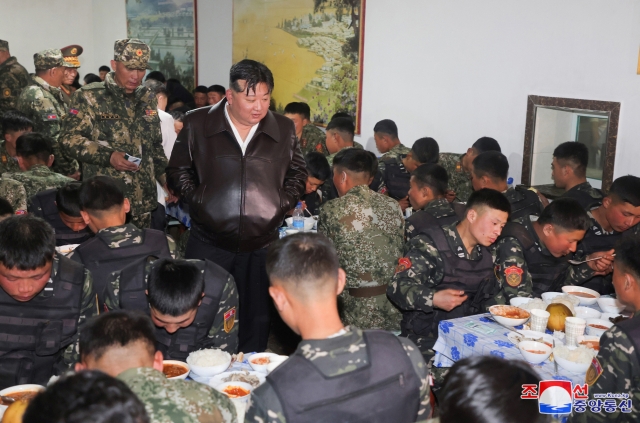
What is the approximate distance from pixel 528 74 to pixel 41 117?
483 cm

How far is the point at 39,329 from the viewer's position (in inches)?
104

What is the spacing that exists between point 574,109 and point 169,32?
7607 millimetres

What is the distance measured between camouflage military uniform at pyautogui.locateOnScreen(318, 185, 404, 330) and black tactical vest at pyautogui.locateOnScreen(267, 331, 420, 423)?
2.03 m

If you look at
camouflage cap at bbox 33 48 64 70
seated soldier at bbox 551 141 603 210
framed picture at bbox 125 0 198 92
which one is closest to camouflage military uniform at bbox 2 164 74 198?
camouflage cap at bbox 33 48 64 70

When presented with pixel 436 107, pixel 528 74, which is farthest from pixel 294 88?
pixel 528 74

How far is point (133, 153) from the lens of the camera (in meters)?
4.55

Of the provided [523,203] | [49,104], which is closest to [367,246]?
[523,203]

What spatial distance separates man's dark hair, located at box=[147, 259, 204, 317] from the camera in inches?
96.5

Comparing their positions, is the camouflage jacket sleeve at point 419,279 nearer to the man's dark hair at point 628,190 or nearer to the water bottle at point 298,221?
the water bottle at point 298,221

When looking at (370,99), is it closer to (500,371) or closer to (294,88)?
(294,88)

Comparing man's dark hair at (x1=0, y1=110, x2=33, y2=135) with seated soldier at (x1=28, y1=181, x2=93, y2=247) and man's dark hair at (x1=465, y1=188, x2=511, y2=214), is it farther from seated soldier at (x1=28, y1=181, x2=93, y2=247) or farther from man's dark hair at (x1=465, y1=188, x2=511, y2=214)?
man's dark hair at (x1=465, y1=188, x2=511, y2=214)

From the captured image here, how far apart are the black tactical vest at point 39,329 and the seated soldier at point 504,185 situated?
3021 millimetres

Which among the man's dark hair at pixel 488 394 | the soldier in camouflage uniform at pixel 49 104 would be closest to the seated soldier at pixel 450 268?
the man's dark hair at pixel 488 394

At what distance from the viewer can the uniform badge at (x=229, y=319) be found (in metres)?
2.80
